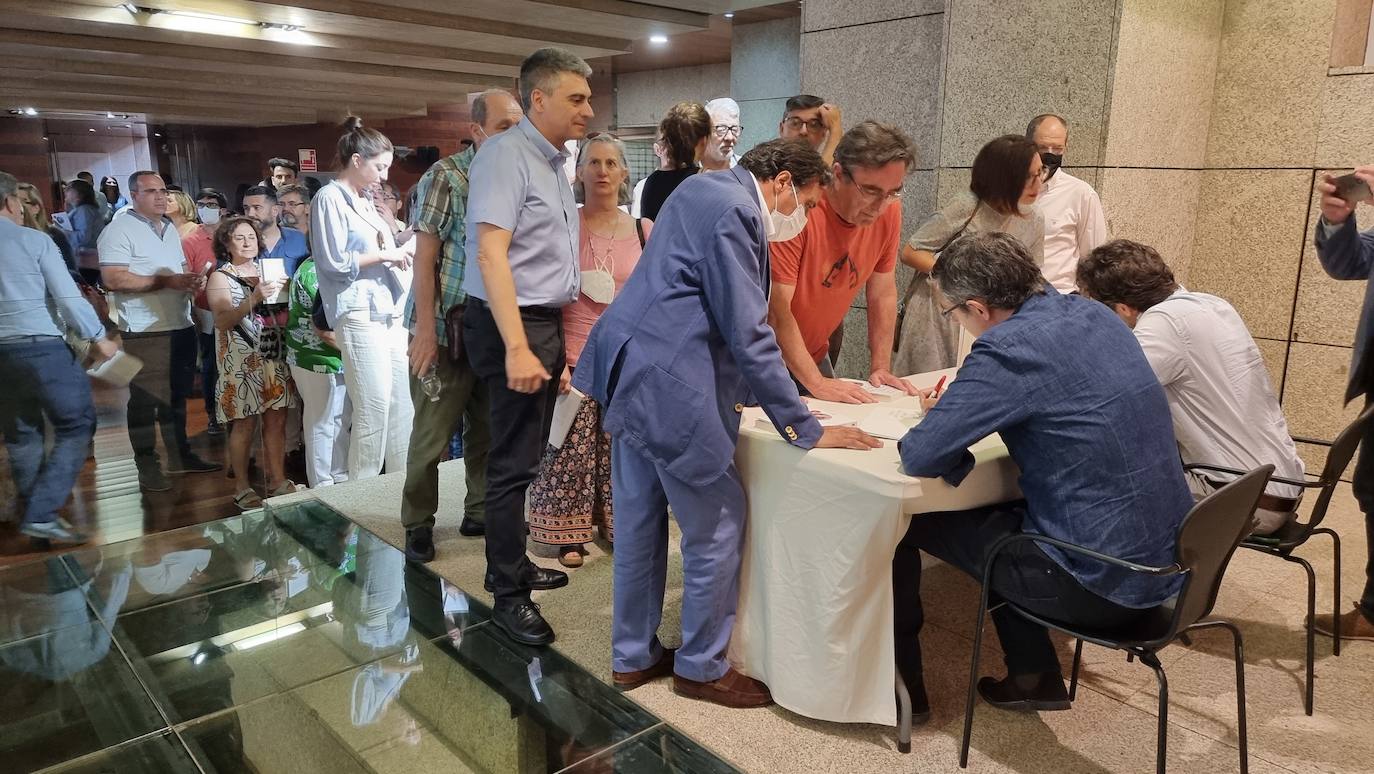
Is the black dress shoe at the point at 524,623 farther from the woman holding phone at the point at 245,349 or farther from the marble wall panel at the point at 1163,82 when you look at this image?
the marble wall panel at the point at 1163,82

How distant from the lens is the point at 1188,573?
1.69 metres

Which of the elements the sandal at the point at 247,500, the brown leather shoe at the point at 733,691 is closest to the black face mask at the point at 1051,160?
the brown leather shoe at the point at 733,691

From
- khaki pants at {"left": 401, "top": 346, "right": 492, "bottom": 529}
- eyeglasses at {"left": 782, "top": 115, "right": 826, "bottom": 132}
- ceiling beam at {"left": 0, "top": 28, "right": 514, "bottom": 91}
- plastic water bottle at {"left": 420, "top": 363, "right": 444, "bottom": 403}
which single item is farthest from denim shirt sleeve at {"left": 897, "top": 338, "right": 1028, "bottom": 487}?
ceiling beam at {"left": 0, "top": 28, "right": 514, "bottom": 91}

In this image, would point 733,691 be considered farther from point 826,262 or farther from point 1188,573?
point 826,262

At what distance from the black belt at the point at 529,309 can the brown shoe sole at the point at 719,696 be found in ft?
3.48

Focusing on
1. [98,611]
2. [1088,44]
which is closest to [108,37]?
[98,611]

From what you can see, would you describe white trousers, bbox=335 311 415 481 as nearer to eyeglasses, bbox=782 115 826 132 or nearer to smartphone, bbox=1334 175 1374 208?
eyeglasses, bbox=782 115 826 132

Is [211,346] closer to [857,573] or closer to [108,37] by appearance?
[857,573]

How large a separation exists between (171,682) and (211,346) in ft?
5.20

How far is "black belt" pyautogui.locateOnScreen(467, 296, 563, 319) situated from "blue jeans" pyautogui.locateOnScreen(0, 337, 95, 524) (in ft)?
5.74

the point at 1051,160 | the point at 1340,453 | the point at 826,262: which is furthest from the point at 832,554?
the point at 1051,160

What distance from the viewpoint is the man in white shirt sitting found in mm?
2205

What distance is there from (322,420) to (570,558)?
1.60 metres

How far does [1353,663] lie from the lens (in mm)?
2459
